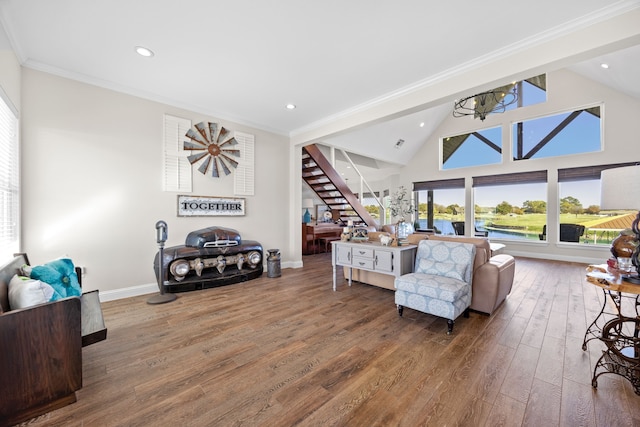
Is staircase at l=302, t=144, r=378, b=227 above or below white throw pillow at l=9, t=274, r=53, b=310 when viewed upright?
above

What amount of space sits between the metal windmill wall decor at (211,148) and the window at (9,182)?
1.78 metres

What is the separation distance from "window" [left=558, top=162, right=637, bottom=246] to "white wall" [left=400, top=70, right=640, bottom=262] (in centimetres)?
15

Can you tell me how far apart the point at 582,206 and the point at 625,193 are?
613 centimetres

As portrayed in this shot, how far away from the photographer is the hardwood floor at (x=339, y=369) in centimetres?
149

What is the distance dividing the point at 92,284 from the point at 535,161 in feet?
32.3

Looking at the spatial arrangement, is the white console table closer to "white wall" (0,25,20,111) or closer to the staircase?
the staircase

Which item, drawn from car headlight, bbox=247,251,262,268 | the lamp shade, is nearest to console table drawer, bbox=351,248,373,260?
car headlight, bbox=247,251,262,268

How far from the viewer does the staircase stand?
6.15 metres

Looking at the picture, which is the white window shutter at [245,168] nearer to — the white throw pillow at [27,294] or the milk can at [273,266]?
the milk can at [273,266]

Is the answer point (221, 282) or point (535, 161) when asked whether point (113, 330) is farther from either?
point (535, 161)

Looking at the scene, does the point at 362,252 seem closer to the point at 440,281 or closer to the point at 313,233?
the point at 440,281

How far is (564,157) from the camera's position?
625cm

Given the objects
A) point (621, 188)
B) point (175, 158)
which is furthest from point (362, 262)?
point (175, 158)

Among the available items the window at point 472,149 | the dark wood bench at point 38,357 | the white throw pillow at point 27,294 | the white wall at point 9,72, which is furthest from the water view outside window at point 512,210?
the white wall at point 9,72
